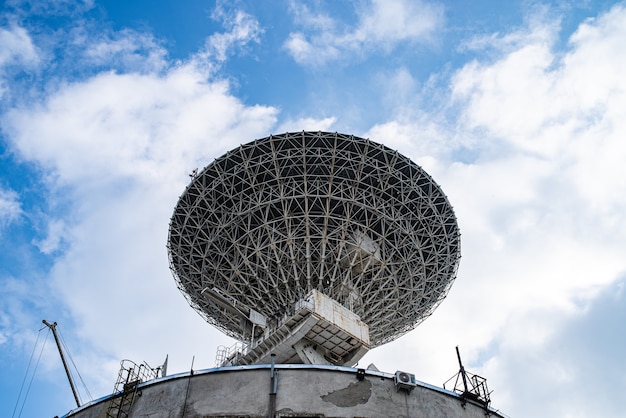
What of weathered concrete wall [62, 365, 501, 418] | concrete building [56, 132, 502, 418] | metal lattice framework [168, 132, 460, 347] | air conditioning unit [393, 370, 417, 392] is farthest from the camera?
metal lattice framework [168, 132, 460, 347]

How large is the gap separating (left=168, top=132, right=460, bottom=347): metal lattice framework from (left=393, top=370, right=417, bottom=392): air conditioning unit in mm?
13076

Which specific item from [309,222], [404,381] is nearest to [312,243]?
[309,222]

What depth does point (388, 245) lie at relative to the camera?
39844 millimetres

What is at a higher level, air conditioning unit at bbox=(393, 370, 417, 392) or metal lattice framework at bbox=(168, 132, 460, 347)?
metal lattice framework at bbox=(168, 132, 460, 347)

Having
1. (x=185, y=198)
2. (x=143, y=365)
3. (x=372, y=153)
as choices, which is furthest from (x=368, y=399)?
(x=185, y=198)

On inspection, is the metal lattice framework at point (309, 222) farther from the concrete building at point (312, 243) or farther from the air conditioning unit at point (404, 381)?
the air conditioning unit at point (404, 381)

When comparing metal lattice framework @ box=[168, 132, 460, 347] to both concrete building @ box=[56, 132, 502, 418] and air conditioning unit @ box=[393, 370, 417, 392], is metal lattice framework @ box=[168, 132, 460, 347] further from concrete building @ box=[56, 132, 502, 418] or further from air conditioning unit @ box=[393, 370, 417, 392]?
air conditioning unit @ box=[393, 370, 417, 392]

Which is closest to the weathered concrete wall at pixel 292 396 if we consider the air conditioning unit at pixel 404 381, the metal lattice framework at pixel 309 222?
the air conditioning unit at pixel 404 381

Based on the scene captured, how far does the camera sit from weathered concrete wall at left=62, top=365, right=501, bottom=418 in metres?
23.2

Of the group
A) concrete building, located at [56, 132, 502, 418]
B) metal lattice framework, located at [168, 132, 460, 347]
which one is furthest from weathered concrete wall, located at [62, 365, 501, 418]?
metal lattice framework, located at [168, 132, 460, 347]

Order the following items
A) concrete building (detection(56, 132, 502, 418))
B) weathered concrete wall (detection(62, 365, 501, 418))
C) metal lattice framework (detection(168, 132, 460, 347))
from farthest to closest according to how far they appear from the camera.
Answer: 1. metal lattice framework (detection(168, 132, 460, 347))
2. concrete building (detection(56, 132, 502, 418))
3. weathered concrete wall (detection(62, 365, 501, 418))

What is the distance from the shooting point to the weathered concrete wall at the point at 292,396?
2323cm

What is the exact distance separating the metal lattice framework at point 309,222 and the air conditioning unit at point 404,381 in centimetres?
1308

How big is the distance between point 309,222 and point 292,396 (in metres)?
16.2
